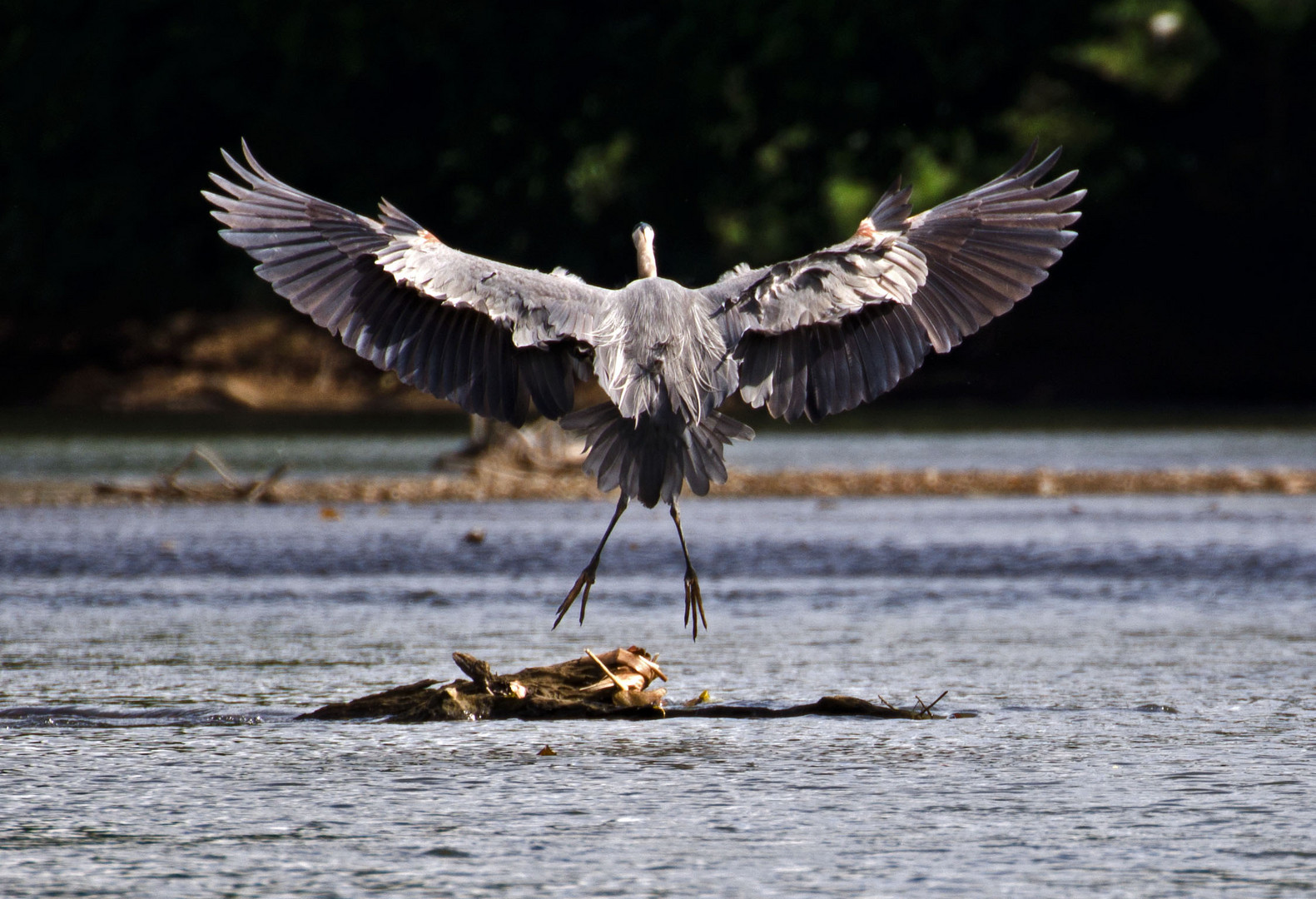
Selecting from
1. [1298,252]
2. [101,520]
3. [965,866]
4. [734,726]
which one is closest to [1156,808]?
[965,866]

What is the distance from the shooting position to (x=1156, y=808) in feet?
15.7

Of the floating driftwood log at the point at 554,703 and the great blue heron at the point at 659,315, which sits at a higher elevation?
the great blue heron at the point at 659,315

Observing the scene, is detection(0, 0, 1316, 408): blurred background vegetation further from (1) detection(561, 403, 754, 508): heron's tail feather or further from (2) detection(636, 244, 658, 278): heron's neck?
(1) detection(561, 403, 754, 508): heron's tail feather

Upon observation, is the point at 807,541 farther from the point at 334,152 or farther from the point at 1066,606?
the point at 334,152

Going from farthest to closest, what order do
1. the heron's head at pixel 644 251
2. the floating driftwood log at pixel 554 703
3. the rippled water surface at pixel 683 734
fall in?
the heron's head at pixel 644 251 → the floating driftwood log at pixel 554 703 → the rippled water surface at pixel 683 734

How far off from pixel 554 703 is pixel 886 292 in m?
1.57

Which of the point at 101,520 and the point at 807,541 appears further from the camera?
the point at 101,520

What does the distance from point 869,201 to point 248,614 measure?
79.0 feet

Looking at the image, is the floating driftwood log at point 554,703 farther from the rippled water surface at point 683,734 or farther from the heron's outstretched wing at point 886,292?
the heron's outstretched wing at point 886,292

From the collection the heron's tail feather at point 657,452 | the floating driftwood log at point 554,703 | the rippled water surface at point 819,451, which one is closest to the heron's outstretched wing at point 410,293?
the heron's tail feather at point 657,452

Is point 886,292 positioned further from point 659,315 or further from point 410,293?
point 410,293

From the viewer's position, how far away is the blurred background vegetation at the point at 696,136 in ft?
111

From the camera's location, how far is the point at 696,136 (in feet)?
112

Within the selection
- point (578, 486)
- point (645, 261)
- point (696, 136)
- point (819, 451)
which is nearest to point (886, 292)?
point (645, 261)
